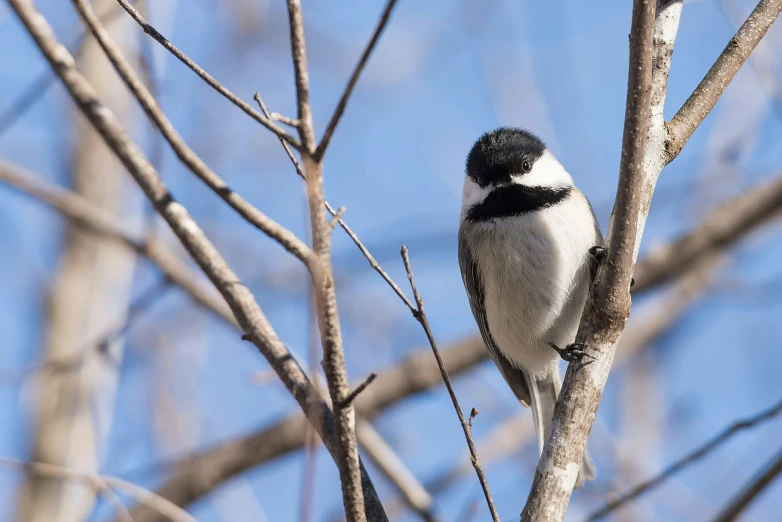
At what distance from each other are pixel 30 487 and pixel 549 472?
3.45 metres

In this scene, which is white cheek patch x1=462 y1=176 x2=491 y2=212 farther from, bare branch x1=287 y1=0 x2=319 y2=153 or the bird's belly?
bare branch x1=287 y1=0 x2=319 y2=153

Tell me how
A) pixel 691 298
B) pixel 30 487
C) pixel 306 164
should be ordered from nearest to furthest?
pixel 306 164
pixel 30 487
pixel 691 298

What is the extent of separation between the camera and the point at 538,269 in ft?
9.75

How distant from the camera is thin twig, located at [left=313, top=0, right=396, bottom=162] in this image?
1.36 m

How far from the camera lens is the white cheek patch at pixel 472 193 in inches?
127

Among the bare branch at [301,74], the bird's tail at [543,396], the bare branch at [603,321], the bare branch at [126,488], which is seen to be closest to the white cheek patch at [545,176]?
the bird's tail at [543,396]

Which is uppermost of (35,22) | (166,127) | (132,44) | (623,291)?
(132,44)

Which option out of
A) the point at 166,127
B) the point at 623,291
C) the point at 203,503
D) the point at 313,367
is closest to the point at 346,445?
the point at 313,367

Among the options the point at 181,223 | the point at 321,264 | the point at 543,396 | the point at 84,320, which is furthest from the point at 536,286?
the point at 84,320

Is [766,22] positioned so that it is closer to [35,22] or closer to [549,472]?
[549,472]

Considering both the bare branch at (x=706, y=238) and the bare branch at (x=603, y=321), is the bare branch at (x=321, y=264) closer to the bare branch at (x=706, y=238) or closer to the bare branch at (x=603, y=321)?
the bare branch at (x=603, y=321)

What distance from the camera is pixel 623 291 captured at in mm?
2104

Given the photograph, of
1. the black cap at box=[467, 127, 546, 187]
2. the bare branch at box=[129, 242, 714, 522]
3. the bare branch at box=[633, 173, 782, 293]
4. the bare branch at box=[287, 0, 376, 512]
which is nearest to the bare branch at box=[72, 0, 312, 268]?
the bare branch at box=[287, 0, 376, 512]

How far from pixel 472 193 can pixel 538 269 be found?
51cm
